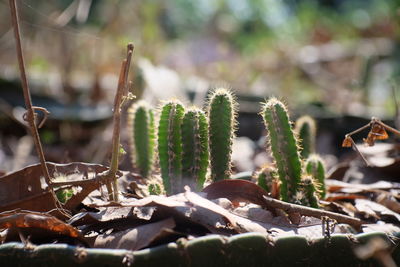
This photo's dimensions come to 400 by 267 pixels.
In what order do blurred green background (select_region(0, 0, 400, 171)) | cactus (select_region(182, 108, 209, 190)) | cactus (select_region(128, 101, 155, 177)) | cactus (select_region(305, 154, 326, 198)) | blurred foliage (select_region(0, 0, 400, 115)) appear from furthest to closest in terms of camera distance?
blurred foliage (select_region(0, 0, 400, 115)) < blurred green background (select_region(0, 0, 400, 171)) < cactus (select_region(128, 101, 155, 177)) < cactus (select_region(305, 154, 326, 198)) < cactus (select_region(182, 108, 209, 190))

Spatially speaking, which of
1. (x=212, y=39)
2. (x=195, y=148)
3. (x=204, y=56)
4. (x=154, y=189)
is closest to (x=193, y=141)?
(x=195, y=148)

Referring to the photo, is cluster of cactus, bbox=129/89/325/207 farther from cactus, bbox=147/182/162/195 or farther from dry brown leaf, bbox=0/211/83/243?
dry brown leaf, bbox=0/211/83/243

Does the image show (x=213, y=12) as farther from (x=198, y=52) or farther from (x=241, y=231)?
(x=241, y=231)

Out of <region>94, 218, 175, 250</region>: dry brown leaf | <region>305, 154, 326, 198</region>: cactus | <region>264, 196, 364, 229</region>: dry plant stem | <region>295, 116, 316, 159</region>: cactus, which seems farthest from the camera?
<region>295, 116, 316, 159</region>: cactus

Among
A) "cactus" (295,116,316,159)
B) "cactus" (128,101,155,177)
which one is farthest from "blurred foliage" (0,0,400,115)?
"cactus" (128,101,155,177)

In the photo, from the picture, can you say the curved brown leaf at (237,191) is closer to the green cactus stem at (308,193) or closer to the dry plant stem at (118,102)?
the green cactus stem at (308,193)

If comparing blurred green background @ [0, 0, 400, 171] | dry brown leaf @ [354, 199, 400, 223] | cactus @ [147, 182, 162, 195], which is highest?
blurred green background @ [0, 0, 400, 171]

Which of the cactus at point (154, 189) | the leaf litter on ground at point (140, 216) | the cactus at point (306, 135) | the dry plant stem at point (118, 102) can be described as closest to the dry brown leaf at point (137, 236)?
the leaf litter on ground at point (140, 216)

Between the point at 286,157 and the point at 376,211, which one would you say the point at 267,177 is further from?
the point at 376,211
